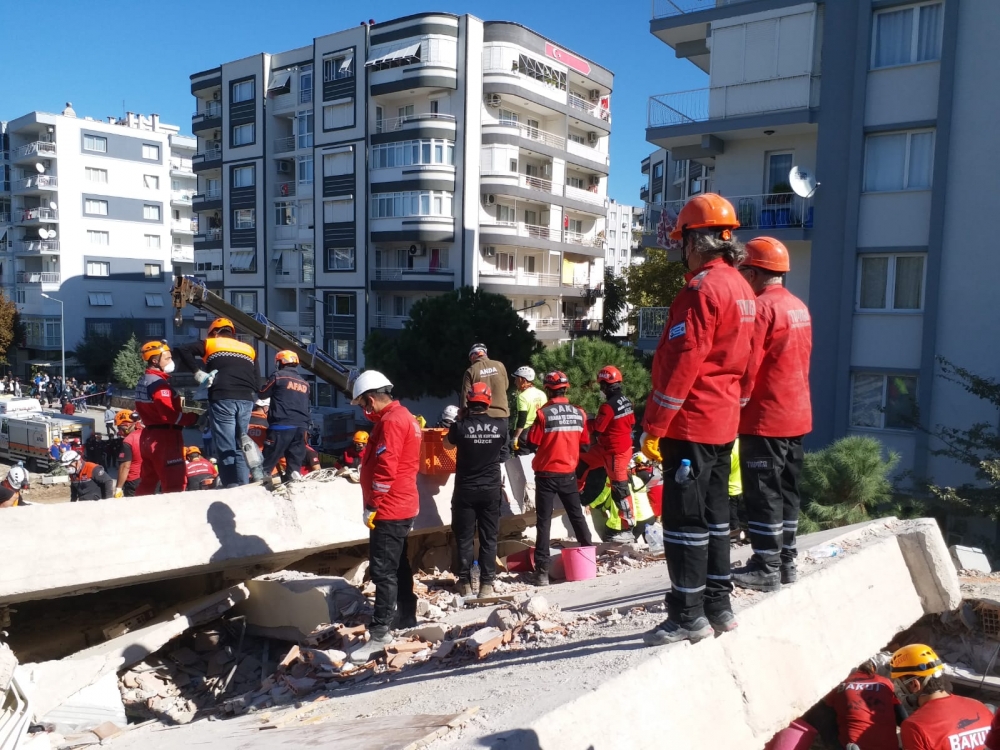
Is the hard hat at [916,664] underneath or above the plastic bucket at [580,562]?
above

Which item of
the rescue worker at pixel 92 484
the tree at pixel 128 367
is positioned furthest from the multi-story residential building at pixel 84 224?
the rescue worker at pixel 92 484

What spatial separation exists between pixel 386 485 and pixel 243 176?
40368 millimetres

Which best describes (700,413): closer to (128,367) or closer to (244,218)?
(244,218)

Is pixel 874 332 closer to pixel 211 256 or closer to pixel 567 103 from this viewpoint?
pixel 567 103

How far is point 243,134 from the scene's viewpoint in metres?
41.4

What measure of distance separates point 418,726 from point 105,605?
17.1ft

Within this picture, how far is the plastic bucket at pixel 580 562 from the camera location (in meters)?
6.81

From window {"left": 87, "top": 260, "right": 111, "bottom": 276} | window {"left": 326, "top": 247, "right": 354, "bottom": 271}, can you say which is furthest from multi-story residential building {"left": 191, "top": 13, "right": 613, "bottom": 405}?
window {"left": 87, "top": 260, "right": 111, "bottom": 276}

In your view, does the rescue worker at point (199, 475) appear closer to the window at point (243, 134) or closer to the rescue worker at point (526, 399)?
the rescue worker at point (526, 399)

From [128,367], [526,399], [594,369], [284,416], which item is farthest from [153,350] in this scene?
[128,367]

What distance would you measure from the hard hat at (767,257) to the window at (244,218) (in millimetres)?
40521

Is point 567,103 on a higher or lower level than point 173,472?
higher

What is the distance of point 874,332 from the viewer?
16875 mm

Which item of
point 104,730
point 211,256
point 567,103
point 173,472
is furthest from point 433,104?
point 104,730
